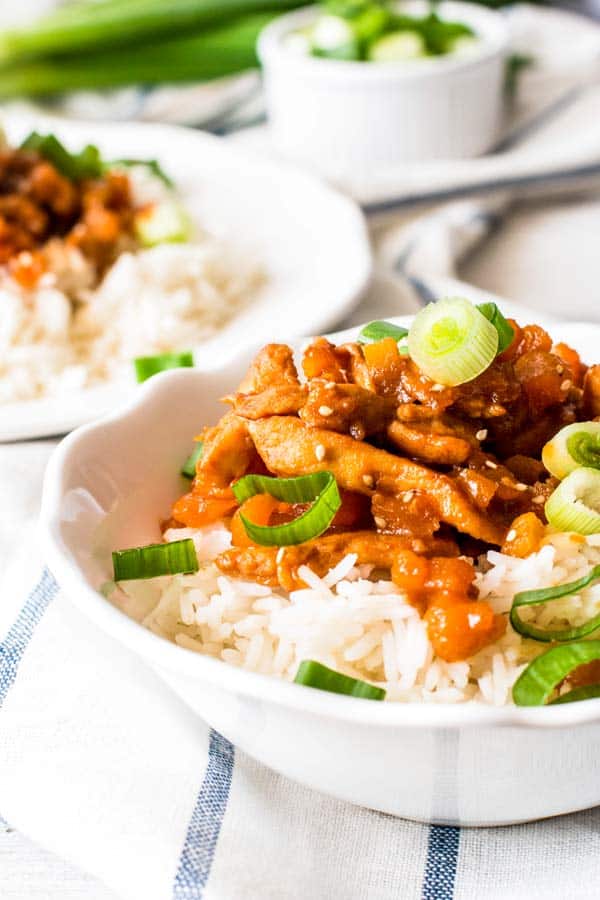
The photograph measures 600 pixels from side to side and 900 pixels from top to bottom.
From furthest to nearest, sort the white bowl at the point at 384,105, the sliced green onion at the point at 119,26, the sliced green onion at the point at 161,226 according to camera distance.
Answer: the sliced green onion at the point at 119,26 → the white bowl at the point at 384,105 → the sliced green onion at the point at 161,226

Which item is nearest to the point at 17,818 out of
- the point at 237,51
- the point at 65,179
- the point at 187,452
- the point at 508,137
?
the point at 187,452

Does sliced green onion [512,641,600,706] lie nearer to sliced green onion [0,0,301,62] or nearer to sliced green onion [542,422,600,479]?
sliced green onion [542,422,600,479]

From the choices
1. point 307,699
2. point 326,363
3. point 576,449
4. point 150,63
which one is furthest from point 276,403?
point 150,63

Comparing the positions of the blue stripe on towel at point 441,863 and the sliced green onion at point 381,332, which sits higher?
the sliced green onion at point 381,332

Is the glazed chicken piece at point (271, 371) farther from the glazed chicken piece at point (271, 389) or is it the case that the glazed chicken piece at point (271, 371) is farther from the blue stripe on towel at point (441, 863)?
the blue stripe on towel at point (441, 863)

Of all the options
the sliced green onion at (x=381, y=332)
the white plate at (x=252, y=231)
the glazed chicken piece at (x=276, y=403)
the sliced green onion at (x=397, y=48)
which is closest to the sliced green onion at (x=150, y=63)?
the white plate at (x=252, y=231)

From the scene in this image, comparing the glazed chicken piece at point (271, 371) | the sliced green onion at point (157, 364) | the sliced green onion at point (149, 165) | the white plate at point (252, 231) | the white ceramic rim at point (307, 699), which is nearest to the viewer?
the white ceramic rim at point (307, 699)

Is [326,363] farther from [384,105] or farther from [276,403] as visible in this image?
[384,105]
